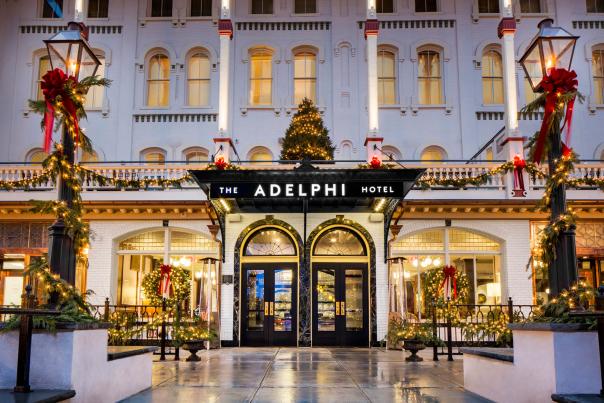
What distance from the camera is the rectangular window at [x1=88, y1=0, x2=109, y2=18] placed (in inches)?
981

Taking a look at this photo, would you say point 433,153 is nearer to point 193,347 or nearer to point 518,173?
point 518,173

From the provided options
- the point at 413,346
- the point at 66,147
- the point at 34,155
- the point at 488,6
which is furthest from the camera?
the point at 488,6

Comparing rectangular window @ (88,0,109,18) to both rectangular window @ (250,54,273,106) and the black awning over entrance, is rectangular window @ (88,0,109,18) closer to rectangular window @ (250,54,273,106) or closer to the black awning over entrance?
rectangular window @ (250,54,273,106)

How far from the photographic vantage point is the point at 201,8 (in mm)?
24828

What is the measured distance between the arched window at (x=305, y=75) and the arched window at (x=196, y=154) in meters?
3.92

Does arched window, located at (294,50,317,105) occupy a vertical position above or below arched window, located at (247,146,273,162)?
above

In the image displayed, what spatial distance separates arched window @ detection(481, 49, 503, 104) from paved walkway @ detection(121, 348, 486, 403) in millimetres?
11514

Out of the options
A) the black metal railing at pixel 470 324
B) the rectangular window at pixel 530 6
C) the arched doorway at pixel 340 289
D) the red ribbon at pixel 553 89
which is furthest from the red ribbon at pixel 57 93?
the rectangular window at pixel 530 6

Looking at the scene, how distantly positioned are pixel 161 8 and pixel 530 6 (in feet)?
47.6

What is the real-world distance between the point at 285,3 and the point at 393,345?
541 inches

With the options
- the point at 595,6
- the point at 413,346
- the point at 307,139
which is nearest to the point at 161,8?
the point at 307,139

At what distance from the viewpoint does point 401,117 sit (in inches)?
932

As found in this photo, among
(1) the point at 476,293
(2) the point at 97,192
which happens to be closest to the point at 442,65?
(1) the point at 476,293

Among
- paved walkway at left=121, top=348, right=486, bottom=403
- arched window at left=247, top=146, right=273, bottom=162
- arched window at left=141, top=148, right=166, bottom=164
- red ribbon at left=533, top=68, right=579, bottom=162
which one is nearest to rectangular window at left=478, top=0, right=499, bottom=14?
arched window at left=247, top=146, right=273, bottom=162
